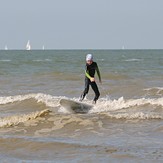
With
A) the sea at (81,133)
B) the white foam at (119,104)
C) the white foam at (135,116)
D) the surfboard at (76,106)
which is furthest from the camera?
the white foam at (119,104)

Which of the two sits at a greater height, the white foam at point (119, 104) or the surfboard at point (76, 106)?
the surfboard at point (76, 106)

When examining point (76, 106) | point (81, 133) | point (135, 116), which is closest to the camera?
point (81, 133)

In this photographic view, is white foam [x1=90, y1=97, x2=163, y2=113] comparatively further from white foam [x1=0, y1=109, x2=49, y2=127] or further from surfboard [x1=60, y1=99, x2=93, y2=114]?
white foam [x1=0, y1=109, x2=49, y2=127]

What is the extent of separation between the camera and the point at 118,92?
2081 cm

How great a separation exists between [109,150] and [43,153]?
1217mm

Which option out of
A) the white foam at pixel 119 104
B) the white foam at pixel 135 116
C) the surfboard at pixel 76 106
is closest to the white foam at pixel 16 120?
the surfboard at pixel 76 106

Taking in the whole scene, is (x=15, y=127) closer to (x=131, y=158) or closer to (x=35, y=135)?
(x=35, y=135)

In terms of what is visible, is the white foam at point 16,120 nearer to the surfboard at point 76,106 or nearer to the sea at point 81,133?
the sea at point 81,133

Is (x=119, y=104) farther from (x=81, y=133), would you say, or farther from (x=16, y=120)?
(x=81, y=133)

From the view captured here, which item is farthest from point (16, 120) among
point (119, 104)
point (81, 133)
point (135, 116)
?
point (119, 104)

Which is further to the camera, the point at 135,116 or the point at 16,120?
the point at 135,116

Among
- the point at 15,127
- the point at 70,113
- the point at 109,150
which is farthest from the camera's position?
the point at 70,113

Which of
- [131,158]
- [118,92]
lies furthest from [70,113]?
[118,92]

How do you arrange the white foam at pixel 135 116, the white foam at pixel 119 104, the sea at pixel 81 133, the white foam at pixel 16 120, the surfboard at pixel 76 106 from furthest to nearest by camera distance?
the white foam at pixel 119 104, the surfboard at pixel 76 106, the white foam at pixel 135 116, the white foam at pixel 16 120, the sea at pixel 81 133
